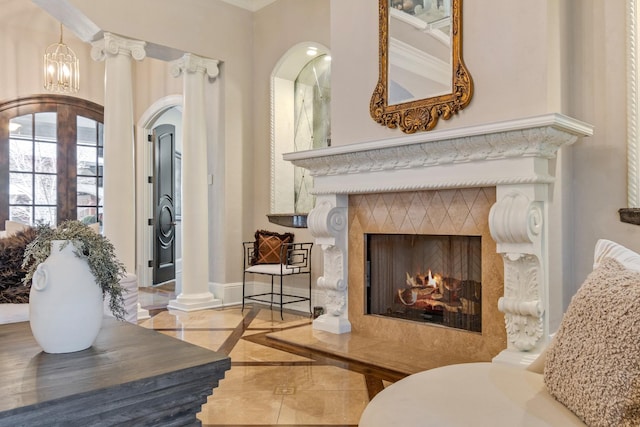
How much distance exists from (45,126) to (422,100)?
5.27m

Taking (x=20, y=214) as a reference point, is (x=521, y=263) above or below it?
below

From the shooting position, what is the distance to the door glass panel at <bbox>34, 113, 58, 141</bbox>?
6203 millimetres

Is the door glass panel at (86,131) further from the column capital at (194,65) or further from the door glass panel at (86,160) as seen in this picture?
the column capital at (194,65)

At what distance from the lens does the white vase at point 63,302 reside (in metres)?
1.41

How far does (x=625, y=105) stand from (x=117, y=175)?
3.99 meters

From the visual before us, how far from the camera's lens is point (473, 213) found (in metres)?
3.01

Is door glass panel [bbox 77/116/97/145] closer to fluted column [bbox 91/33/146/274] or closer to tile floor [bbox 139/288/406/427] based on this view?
fluted column [bbox 91/33/146/274]

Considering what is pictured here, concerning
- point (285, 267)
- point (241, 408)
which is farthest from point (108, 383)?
point (285, 267)

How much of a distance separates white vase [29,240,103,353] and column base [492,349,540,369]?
84.4 inches

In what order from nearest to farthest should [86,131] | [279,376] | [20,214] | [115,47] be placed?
Answer: 1. [279,376]
2. [115,47]
3. [20,214]
4. [86,131]

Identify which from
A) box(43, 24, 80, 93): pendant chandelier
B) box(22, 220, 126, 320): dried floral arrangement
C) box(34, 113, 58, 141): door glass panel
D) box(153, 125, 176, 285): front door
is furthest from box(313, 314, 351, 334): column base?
box(34, 113, 58, 141): door glass panel

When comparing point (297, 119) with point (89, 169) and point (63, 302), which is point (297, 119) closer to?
point (89, 169)

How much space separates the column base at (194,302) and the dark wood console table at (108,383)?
335cm

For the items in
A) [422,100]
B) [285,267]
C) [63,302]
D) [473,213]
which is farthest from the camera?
[285,267]
